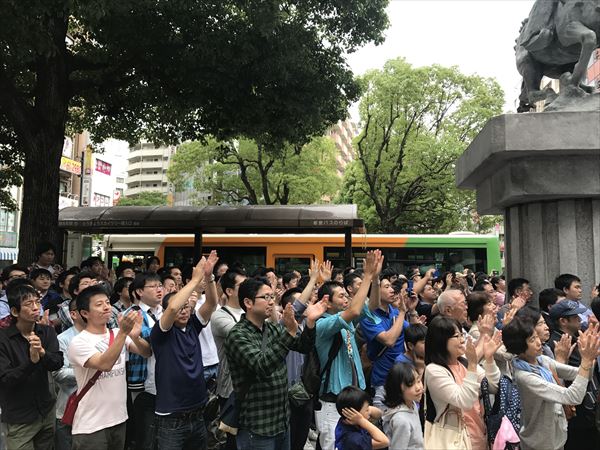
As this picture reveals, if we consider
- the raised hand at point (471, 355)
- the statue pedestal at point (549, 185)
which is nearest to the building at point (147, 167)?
the statue pedestal at point (549, 185)

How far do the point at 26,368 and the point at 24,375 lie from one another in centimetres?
5

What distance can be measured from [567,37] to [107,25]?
8.52m

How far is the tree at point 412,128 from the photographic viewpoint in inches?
1016

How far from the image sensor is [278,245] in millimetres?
15586

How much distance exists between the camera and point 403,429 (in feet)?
10.8

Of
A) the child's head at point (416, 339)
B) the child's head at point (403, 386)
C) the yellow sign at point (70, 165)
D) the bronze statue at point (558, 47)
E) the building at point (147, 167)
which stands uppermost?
the building at point (147, 167)

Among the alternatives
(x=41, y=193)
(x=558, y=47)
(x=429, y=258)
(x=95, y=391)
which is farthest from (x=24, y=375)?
(x=429, y=258)

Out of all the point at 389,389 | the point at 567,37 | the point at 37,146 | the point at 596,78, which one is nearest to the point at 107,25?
the point at 37,146

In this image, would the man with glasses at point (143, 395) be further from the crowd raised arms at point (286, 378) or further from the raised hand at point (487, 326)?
the raised hand at point (487, 326)

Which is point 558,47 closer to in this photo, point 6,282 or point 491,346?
point 491,346

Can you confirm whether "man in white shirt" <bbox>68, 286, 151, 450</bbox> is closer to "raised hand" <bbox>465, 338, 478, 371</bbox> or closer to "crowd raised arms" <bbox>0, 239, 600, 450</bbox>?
"crowd raised arms" <bbox>0, 239, 600, 450</bbox>

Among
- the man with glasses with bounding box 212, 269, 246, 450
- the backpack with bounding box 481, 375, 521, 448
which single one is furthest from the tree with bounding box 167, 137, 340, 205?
the backpack with bounding box 481, 375, 521, 448

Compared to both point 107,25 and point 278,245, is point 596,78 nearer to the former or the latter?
point 278,245

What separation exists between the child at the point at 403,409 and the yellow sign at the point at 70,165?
122 ft
